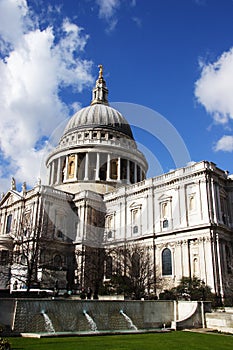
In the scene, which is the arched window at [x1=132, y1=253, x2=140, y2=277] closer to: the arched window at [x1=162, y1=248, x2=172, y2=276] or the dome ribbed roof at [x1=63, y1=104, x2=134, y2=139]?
the arched window at [x1=162, y1=248, x2=172, y2=276]

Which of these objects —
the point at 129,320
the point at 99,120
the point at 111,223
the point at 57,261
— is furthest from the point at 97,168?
the point at 129,320

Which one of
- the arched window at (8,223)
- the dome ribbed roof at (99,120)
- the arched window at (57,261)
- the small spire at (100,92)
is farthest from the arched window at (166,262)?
the small spire at (100,92)

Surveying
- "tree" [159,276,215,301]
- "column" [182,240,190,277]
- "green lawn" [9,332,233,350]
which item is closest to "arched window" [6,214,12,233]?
"column" [182,240,190,277]

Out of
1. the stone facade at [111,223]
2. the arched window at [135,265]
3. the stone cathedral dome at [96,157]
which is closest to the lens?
the arched window at [135,265]

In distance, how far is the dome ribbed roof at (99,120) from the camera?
78.6m

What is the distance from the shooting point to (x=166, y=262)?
46969mm

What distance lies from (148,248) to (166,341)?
31579mm

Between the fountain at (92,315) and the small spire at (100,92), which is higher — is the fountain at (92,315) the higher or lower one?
the lower one

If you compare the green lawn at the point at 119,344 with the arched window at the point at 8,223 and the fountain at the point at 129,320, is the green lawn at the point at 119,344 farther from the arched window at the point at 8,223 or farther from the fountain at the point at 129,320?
the arched window at the point at 8,223

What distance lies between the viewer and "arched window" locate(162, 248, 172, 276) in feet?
151

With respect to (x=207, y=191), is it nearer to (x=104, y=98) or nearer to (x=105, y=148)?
(x=105, y=148)

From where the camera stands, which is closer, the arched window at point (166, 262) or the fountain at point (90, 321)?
the fountain at point (90, 321)

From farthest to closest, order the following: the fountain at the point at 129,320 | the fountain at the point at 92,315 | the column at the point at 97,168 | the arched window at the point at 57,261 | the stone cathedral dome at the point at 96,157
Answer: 1. the stone cathedral dome at the point at 96,157
2. the column at the point at 97,168
3. the arched window at the point at 57,261
4. the fountain at the point at 129,320
5. the fountain at the point at 92,315

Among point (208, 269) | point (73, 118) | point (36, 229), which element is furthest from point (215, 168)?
point (73, 118)
